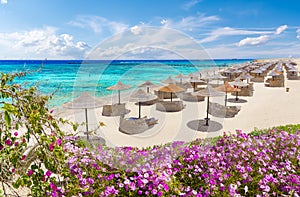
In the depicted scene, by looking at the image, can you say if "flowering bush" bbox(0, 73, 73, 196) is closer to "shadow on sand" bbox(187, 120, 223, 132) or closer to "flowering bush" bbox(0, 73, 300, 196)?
"flowering bush" bbox(0, 73, 300, 196)

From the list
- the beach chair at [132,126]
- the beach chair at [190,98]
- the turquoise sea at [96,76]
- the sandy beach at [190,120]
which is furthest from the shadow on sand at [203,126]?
the beach chair at [190,98]

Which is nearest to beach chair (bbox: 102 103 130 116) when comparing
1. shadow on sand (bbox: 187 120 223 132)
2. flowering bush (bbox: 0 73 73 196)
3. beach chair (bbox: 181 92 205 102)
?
shadow on sand (bbox: 187 120 223 132)

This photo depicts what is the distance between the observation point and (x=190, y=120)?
8453mm

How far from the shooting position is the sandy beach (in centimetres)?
660

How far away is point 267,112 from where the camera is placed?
31.3ft

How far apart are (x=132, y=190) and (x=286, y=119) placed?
27.2 ft

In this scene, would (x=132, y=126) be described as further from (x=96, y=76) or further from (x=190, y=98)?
(x=96, y=76)

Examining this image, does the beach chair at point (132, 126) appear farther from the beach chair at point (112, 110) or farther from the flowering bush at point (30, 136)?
the flowering bush at point (30, 136)

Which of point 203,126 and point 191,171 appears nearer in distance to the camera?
point 191,171

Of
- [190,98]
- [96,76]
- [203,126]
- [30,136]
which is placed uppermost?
[96,76]

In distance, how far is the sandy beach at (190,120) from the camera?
6.60 m

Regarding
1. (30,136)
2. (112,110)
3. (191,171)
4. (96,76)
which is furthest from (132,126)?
(96,76)

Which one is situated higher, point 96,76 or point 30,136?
point 96,76

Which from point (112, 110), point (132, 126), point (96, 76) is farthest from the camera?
point (96, 76)
